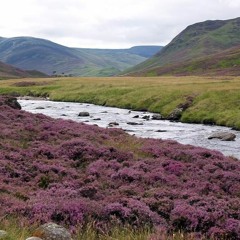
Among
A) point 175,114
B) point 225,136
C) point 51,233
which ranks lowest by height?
point 175,114

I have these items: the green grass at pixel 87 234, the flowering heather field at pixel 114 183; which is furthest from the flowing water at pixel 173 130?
the green grass at pixel 87 234

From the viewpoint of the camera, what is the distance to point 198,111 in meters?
64.2

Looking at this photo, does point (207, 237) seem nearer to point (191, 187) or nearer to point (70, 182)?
point (191, 187)

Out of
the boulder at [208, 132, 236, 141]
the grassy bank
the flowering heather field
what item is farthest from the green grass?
the grassy bank

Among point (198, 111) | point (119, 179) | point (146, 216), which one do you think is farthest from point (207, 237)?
point (198, 111)

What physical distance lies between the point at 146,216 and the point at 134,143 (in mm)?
16427

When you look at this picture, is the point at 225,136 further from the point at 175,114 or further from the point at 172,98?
the point at 172,98

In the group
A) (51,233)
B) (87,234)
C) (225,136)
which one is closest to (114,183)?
(87,234)

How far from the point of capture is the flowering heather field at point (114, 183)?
14.6 meters

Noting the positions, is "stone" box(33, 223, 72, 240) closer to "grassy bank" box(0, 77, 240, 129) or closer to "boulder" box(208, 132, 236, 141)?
"boulder" box(208, 132, 236, 141)

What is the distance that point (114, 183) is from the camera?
19.8 m

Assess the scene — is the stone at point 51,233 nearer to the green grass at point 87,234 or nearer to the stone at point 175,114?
the green grass at point 87,234

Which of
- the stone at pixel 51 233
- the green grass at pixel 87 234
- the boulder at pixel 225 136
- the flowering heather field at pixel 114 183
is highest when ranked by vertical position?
the stone at pixel 51 233

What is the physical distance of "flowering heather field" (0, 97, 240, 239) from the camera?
47.8ft
